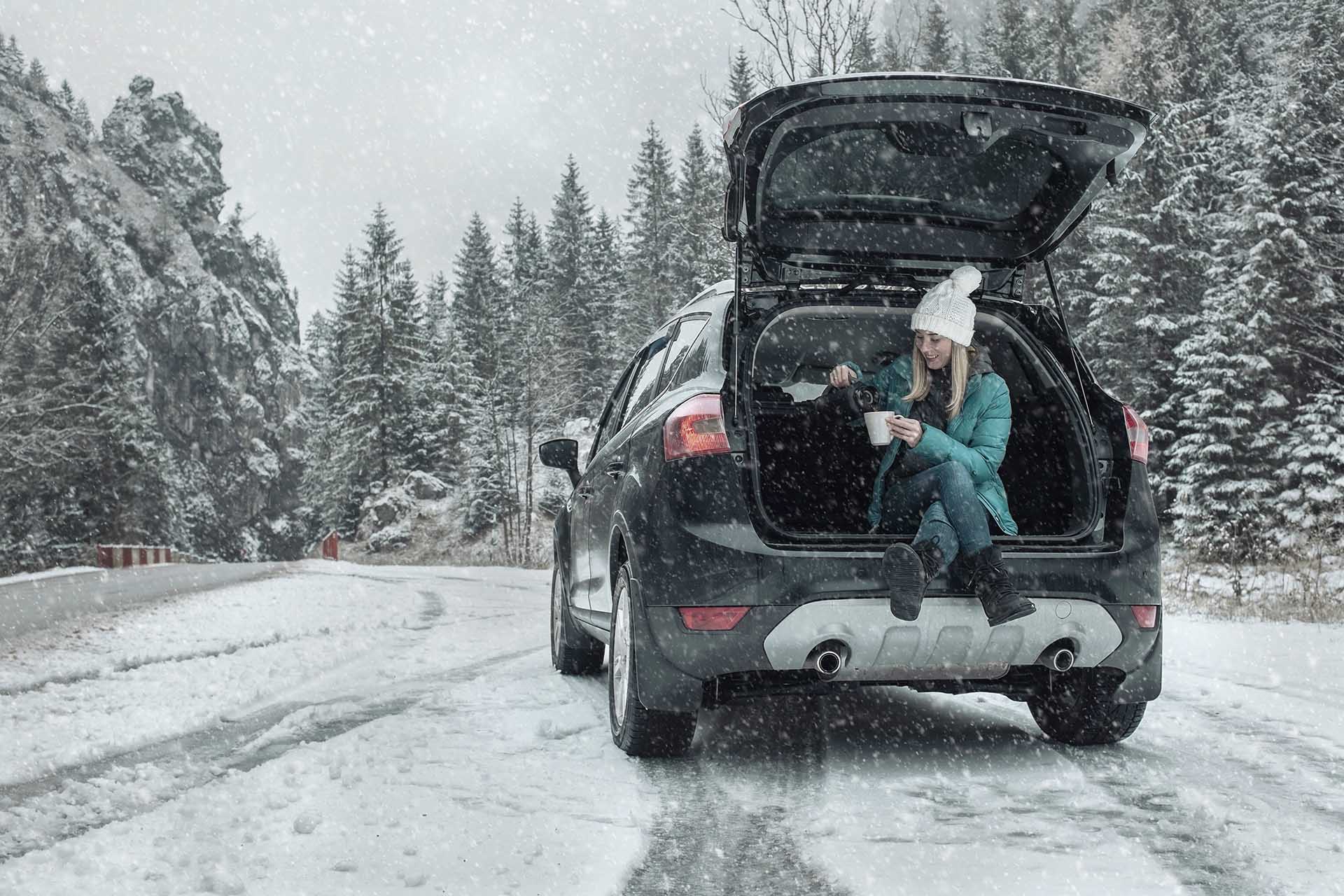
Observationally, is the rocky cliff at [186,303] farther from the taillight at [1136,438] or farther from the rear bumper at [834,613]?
the taillight at [1136,438]

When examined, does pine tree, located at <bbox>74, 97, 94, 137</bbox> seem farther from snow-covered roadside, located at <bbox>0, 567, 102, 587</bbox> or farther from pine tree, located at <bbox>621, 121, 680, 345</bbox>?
snow-covered roadside, located at <bbox>0, 567, 102, 587</bbox>

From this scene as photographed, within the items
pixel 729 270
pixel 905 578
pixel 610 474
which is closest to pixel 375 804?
pixel 905 578

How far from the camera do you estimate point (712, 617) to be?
13.0ft

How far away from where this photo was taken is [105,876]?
9.02 feet

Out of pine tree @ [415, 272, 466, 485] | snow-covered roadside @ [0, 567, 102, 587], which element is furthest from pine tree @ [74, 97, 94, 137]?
snow-covered roadside @ [0, 567, 102, 587]

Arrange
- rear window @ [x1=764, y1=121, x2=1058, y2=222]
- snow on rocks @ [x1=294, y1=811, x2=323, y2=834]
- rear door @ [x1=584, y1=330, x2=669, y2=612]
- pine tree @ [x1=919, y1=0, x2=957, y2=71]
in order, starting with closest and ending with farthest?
snow on rocks @ [x1=294, y1=811, x2=323, y2=834] → rear window @ [x1=764, y1=121, x2=1058, y2=222] → rear door @ [x1=584, y1=330, x2=669, y2=612] → pine tree @ [x1=919, y1=0, x2=957, y2=71]

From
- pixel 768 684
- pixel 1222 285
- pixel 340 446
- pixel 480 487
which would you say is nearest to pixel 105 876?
pixel 768 684

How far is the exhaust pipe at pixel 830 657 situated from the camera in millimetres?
3947

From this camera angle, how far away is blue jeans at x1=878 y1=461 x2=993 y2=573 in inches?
159

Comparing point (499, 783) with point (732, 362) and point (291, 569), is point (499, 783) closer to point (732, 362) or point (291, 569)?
point (732, 362)

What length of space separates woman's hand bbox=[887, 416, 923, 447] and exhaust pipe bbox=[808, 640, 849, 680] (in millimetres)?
840

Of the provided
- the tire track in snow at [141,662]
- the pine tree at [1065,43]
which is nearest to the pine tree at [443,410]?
the pine tree at [1065,43]

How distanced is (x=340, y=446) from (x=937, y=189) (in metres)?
59.2

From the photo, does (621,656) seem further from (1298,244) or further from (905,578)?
(1298,244)
